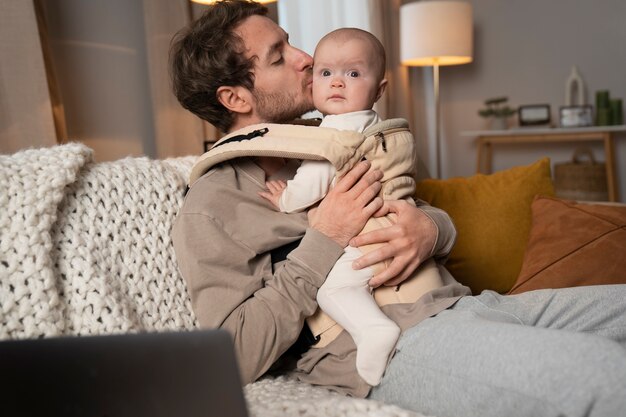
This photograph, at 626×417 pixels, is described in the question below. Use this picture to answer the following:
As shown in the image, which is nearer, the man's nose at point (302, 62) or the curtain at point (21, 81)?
the man's nose at point (302, 62)

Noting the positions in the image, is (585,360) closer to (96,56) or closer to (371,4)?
(96,56)

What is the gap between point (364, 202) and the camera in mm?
1227

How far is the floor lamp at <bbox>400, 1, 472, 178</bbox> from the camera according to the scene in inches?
156

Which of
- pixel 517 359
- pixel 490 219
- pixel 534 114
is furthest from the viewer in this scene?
pixel 534 114

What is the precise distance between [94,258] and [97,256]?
0.01 m

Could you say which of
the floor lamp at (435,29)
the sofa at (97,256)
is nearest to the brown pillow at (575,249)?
the sofa at (97,256)

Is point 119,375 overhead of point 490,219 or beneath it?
overhead

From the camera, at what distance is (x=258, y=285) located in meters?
1.19

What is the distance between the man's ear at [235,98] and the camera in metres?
1.52

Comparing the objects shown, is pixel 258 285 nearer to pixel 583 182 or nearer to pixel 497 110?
pixel 583 182

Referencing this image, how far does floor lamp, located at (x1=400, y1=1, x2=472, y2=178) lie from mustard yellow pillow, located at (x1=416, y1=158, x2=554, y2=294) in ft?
7.12

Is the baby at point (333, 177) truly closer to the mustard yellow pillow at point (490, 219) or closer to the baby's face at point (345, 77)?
the baby's face at point (345, 77)

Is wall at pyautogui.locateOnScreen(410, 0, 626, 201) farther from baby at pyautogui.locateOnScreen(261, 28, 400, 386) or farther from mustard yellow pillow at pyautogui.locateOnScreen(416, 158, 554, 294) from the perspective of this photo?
baby at pyautogui.locateOnScreen(261, 28, 400, 386)

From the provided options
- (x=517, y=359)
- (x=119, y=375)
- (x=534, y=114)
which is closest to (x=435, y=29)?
(x=534, y=114)
